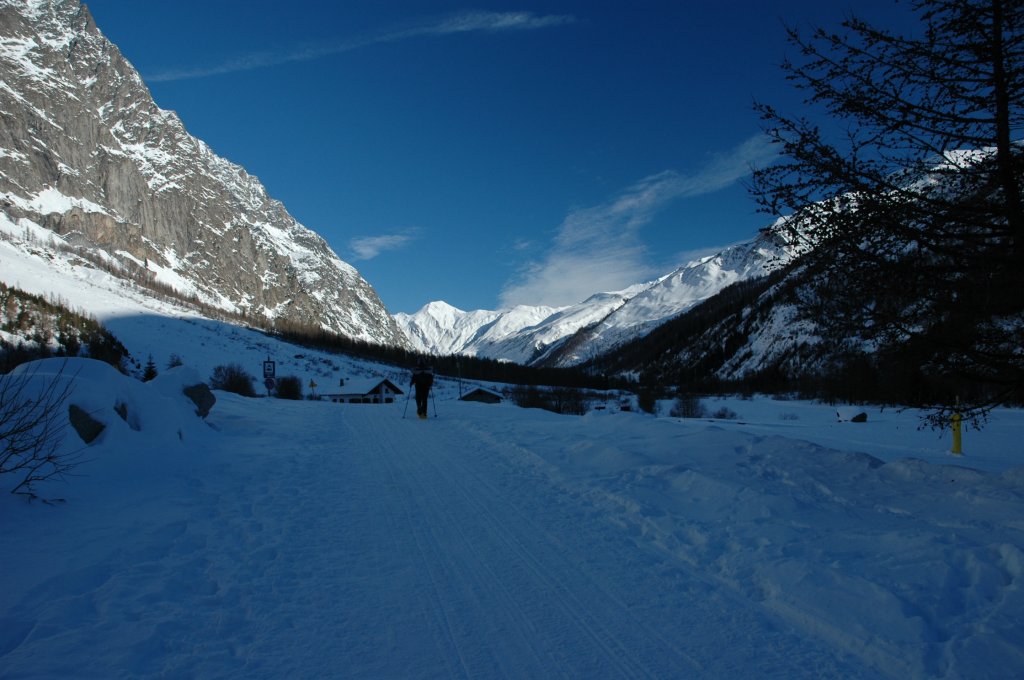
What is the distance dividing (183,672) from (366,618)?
3.76 ft

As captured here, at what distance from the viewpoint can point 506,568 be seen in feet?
16.3

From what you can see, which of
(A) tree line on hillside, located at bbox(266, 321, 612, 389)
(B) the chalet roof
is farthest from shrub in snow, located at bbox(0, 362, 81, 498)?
(A) tree line on hillside, located at bbox(266, 321, 612, 389)

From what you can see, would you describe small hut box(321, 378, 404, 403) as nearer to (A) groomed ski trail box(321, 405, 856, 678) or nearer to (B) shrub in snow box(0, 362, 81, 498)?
(B) shrub in snow box(0, 362, 81, 498)

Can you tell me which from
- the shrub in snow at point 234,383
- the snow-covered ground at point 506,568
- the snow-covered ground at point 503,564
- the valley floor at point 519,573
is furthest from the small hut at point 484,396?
the valley floor at point 519,573

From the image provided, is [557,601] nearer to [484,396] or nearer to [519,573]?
[519,573]

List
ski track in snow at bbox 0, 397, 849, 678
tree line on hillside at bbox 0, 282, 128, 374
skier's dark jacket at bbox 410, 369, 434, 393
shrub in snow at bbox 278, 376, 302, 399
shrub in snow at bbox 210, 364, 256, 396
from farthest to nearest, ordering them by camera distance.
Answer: shrub in snow at bbox 278, 376, 302, 399 < tree line on hillside at bbox 0, 282, 128, 374 < shrub in snow at bbox 210, 364, 256, 396 < skier's dark jacket at bbox 410, 369, 434, 393 < ski track in snow at bbox 0, 397, 849, 678

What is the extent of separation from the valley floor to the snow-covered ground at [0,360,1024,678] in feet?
0.08

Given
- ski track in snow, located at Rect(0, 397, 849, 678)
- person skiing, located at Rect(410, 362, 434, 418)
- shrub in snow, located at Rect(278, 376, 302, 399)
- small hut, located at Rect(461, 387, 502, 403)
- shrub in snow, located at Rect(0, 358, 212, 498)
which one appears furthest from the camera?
small hut, located at Rect(461, 387, 502, 403)

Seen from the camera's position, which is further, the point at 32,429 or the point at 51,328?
the point at 51,328

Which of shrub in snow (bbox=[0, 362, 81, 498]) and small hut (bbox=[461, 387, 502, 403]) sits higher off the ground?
shrub in snow (bbox=[0, 362, 81, 498])

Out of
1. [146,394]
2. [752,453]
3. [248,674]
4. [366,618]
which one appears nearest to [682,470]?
[752,453]

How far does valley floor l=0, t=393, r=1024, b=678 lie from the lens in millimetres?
3461

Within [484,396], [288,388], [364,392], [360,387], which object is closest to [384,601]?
[288,388]

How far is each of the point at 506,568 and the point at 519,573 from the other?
16cm
